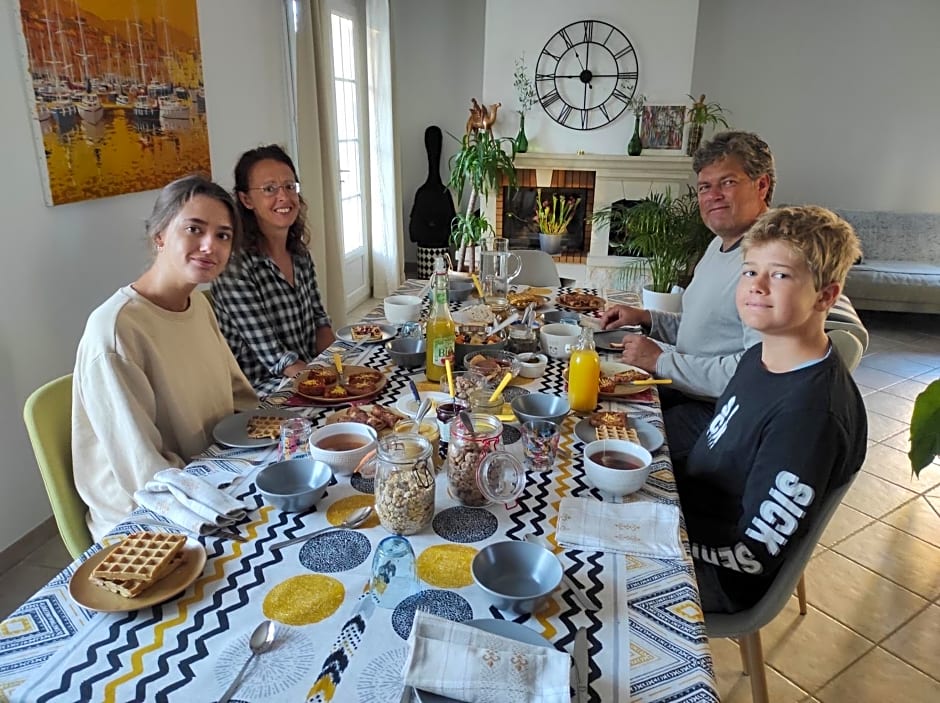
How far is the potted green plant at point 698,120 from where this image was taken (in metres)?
4.68

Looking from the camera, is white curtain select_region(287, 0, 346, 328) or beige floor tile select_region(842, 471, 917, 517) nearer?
beige floor tile select_region(842, 471, 917, 517)

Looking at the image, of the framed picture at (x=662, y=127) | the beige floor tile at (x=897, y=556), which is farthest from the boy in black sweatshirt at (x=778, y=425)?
the framed picture at (x=662, y=127)

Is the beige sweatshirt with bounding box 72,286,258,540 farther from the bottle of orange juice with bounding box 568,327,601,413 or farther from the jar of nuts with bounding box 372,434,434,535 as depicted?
the bottle of orange juice with bounding box 568,327,601,413

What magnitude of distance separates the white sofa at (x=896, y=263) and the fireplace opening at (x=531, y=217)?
2005 millimetres

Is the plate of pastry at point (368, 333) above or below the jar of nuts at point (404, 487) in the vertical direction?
below

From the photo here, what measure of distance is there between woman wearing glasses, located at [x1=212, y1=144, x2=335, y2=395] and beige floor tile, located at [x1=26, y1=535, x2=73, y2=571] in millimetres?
871

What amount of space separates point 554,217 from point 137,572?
15.8 ft

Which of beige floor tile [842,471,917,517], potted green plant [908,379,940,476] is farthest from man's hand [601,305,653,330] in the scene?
beige floor tile [842,471,917,517]

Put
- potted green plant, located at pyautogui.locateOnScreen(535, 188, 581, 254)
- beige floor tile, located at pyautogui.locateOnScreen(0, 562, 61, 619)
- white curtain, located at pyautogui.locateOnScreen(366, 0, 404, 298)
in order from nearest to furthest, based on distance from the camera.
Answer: beige floor tile, located at pyautogui.locateOnScreen(0, 562, 61, 619)
white curtain, located at pyautogui.locateOnScreen(366, 0, 404, 298)
potted green plant, located at pyautogui.locateOnScreen(535, 188, 581, 254)

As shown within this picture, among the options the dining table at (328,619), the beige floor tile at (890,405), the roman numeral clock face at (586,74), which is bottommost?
the beige floor tile at (890,405)

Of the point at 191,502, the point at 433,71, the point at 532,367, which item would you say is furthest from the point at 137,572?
the point at 433,71

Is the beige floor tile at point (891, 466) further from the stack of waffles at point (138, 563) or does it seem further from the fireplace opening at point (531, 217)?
the fireplace opening at point (531, 217)

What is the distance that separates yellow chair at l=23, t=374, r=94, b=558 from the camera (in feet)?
4.14

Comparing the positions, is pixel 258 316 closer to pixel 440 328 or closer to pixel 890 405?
pixel 440 328
